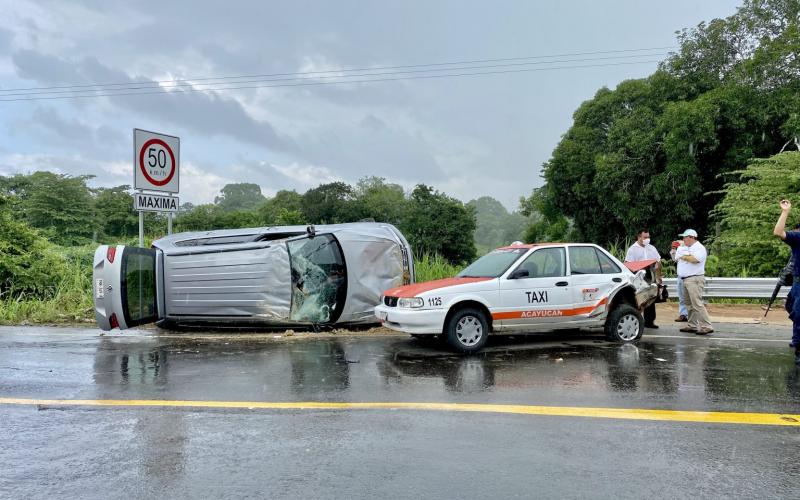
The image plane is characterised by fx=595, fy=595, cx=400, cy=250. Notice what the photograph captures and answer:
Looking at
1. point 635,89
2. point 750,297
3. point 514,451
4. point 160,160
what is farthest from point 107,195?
point 514,451

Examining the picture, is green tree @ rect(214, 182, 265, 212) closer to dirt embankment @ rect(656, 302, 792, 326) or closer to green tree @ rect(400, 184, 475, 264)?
green tree @ rect(400, 184, 475, 264)

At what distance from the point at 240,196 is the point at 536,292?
134m

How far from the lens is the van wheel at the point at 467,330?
8180mm

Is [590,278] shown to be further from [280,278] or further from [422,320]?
[280,278]

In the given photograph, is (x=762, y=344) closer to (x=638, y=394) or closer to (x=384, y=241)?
(x=638, y=394)

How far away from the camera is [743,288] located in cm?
1412

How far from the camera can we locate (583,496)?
141 inches

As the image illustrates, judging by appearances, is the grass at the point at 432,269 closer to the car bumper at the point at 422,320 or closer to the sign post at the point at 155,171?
the sign post at the point at 155,171

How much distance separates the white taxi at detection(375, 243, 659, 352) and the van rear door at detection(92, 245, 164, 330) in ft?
12.7

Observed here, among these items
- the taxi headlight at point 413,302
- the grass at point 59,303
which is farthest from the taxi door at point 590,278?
the grass at point 59,303

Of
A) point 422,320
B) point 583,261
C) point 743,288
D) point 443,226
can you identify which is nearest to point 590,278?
point 583,261

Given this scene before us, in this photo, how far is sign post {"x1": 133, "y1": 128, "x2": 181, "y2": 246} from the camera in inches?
460

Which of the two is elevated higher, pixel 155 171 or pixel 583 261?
pixel 155 171

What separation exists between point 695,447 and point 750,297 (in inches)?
451
